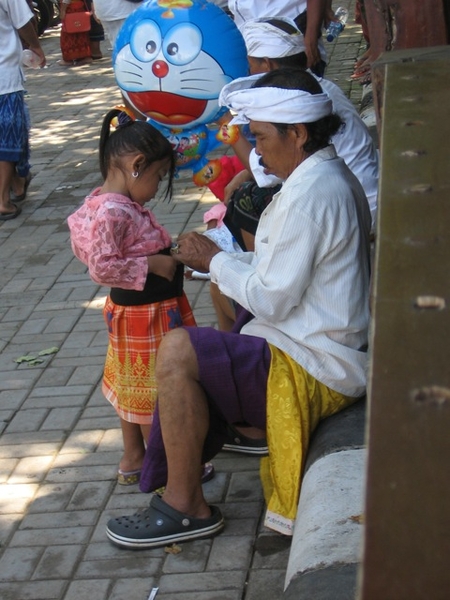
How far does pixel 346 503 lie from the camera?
2.74m

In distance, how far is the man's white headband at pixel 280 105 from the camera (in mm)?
3043

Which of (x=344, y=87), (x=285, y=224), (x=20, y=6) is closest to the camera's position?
(x=285, y=224)

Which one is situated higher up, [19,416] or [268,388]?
[268,388]

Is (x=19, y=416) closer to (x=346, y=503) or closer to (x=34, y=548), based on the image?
(x=34, y=548)

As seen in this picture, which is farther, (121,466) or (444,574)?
(121,466)

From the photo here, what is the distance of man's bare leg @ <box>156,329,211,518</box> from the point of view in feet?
10.3

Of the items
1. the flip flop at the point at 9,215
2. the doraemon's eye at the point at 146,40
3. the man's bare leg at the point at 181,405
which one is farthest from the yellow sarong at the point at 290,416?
the flip flop at the point at 9,215

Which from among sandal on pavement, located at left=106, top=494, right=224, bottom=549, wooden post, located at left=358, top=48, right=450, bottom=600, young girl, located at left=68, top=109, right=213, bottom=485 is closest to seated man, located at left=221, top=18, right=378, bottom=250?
young girl, located at left=68, top=109, right=213, bottom=485

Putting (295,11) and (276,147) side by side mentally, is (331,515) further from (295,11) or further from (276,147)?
(295,11)

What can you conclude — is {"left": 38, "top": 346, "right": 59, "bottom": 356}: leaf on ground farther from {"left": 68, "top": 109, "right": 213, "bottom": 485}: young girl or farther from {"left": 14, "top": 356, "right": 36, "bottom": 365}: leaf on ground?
{"left": 68, "top": 109, "right": 213, "bottom": 485}: young girl

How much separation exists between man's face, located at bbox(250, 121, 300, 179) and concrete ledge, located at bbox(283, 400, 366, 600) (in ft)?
2.59

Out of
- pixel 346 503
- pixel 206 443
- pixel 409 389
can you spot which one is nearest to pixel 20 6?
pixel 206 443

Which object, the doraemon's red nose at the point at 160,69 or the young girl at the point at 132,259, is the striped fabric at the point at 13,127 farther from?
A: the young girl at the point at 132,259

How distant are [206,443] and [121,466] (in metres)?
0.59
